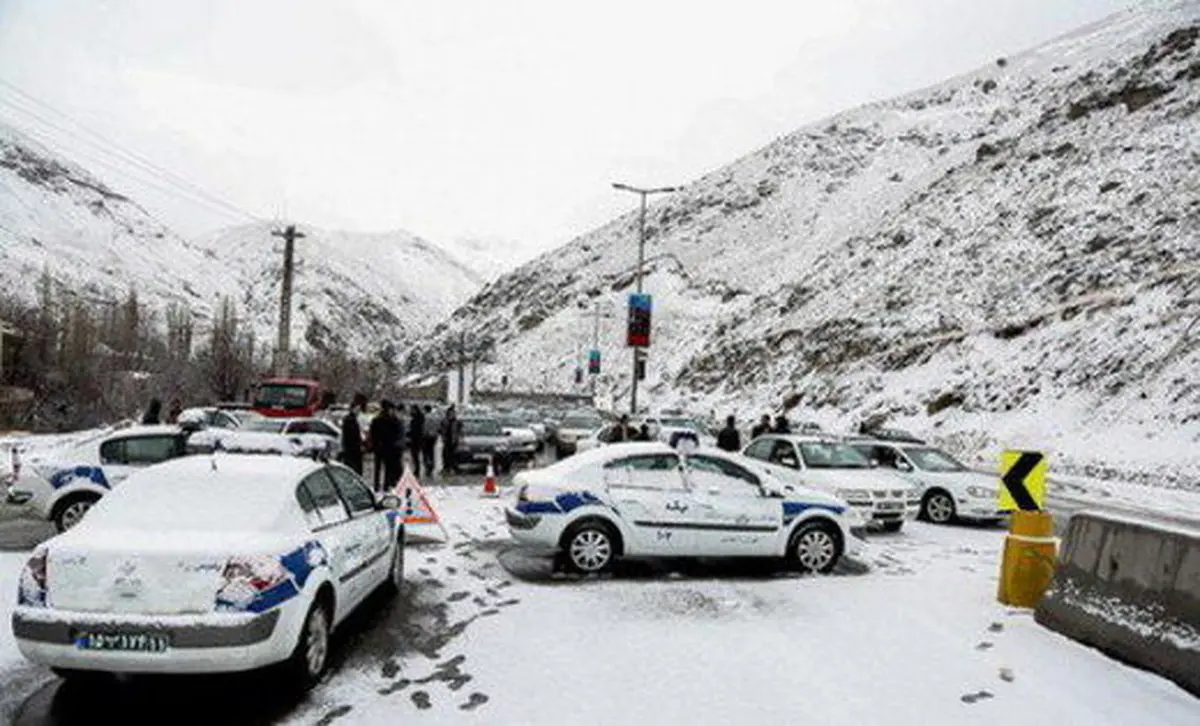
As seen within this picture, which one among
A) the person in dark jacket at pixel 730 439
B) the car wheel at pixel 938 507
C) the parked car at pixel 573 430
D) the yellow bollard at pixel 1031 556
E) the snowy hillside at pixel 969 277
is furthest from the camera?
the snowy hillside at pixel 969 277

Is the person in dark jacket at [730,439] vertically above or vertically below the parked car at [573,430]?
above

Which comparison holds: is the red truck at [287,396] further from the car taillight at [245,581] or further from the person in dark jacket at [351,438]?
the car taillight at [245,581]

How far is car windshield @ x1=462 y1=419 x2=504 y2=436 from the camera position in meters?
23.6

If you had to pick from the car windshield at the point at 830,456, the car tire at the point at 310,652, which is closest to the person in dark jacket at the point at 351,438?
the car windshield at the point at 830,456

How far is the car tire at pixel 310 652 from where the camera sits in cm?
609

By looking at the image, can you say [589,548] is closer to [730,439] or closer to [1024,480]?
[1024,480]

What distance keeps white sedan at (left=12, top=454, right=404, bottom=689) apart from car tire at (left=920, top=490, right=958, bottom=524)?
1159 cm

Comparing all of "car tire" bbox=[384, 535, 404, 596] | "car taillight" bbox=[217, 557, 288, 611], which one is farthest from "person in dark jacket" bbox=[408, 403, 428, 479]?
"car taillight" bbox=[217, 557, 288, 611]

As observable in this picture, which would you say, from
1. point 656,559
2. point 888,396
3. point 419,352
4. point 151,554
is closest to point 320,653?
point 151,554

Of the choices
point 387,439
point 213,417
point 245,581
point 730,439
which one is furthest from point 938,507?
point 213,417

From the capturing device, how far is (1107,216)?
4831 cm

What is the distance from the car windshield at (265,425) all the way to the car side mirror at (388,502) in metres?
11.8

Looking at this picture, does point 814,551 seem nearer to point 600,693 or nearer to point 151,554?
point 600,693

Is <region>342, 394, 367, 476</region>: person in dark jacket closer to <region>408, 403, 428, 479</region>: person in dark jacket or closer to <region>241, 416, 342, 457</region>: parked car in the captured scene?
<region>241, 416, 342, 457</region>: parked car
